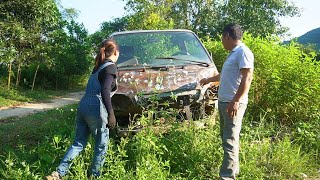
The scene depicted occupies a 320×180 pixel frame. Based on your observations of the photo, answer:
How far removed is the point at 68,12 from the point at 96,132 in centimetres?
3050

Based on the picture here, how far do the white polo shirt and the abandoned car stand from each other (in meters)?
0.80

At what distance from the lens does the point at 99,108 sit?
386cm

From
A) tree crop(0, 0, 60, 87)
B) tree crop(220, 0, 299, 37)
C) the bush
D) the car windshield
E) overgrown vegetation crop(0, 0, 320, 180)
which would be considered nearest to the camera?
overgrown vegetation crop(0, 0, 320, 180)

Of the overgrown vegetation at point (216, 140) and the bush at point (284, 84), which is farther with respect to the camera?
the bush at point (284, 84)

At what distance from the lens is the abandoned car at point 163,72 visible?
4672 millimetres

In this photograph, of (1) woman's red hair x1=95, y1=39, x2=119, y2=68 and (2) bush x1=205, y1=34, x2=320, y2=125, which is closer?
(1) woman's red hair x1=95, y1=39, x2=119, y2=68

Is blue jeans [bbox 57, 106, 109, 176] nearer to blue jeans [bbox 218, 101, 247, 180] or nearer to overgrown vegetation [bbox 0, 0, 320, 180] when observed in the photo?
overgrown vegetation [bbox 0, 0, 320, 180]

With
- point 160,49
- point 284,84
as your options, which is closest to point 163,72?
point 160,49

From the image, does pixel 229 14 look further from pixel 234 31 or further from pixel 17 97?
pixel 234 31

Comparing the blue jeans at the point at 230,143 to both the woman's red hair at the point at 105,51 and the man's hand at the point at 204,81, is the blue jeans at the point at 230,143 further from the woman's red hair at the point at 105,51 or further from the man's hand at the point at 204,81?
the woman's red hair at the point at 105,51

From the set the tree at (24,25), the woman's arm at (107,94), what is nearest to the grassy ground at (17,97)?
the tree at (24,25)

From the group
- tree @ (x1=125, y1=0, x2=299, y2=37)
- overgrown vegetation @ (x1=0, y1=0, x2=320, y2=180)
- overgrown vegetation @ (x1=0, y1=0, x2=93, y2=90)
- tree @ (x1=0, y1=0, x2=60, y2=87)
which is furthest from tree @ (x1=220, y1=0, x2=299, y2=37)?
overgrown vegetation @ (x1=0, y1=0, x2=320, y2=180)

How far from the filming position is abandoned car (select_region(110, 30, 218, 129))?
4.67 m

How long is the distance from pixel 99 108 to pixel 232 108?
4.76 ft
